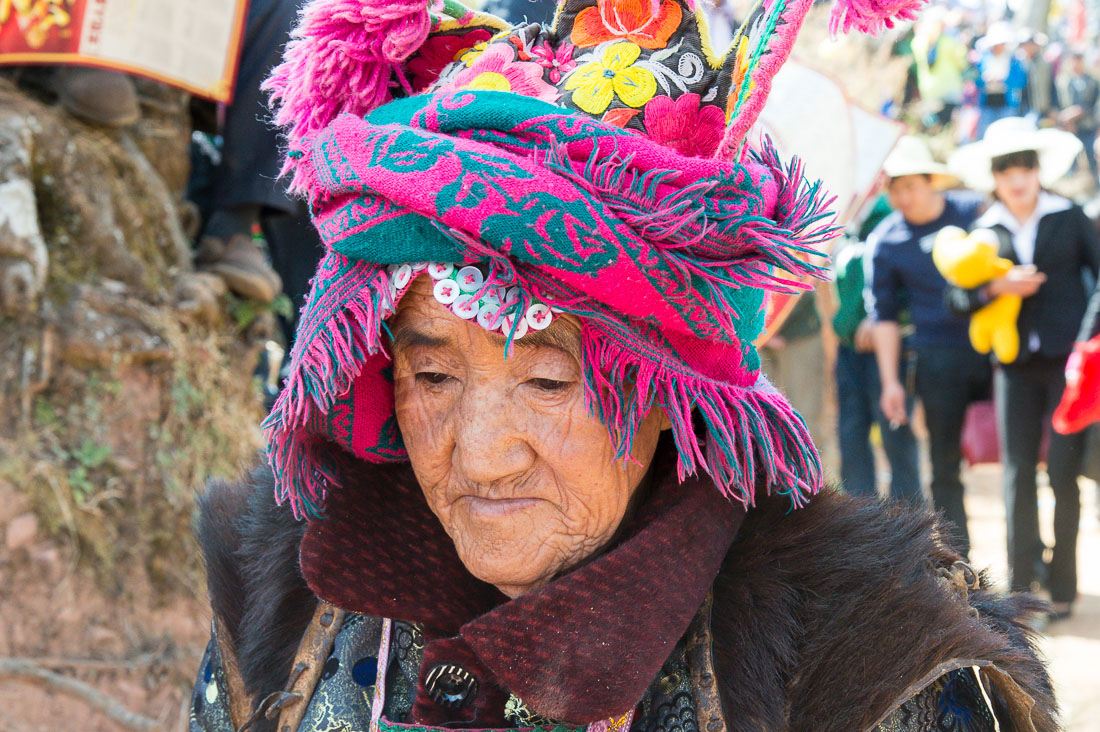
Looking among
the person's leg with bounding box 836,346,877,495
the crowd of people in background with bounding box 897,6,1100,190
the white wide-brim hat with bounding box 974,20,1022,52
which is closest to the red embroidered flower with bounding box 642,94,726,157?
the person's leg with bounding box 836,346,877,495

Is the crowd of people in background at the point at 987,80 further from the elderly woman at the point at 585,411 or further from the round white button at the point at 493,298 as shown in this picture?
the round white button at the point at 493,298

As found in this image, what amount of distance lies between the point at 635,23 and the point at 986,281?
3.99m

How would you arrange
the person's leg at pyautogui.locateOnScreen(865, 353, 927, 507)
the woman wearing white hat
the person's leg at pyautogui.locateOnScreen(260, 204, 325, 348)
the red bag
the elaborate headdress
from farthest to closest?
the person's leg at pyautogui.locateOnScreen(865, 353, 927, 507) → the red bag → the woman wearing white hat → the person's leg at pyautogui.locateOnScreen(260, 204, 325, 348) → the elaborate headdress

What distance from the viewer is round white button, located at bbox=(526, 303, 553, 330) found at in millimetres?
1365

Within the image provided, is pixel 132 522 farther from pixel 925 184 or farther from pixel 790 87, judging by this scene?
pixel 925 184

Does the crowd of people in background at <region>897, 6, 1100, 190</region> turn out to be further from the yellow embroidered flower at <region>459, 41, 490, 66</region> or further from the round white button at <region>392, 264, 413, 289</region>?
the round white button at <region>392, 264, 413, 289</region>

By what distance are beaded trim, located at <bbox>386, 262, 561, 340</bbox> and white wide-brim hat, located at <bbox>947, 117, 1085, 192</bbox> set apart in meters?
4.30

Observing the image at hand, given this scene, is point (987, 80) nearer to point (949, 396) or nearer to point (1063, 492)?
point (949, 396)

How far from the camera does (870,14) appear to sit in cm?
139

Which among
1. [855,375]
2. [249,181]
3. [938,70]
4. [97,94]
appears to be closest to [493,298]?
[97,94]

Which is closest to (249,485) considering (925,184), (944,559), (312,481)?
(312,481)

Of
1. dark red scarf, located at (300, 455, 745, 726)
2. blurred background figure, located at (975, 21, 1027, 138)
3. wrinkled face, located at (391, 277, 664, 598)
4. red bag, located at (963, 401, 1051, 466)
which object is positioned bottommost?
red bag, located at (963, 401, 1051, 466)

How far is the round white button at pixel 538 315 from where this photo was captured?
4.48 feet

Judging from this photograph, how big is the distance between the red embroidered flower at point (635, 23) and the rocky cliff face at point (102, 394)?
87.4 inches
